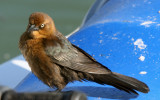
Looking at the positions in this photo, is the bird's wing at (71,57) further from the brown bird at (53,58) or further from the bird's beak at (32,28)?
the bird's beak at (32,28)

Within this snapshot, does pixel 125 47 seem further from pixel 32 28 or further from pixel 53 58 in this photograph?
pixel 32 28

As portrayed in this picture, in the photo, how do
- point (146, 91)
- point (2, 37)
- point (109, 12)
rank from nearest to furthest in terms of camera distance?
point (146, 91), point (109, 12), point (2, 37)

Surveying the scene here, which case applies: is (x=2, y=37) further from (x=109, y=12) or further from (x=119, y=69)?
(x=119, y=69)

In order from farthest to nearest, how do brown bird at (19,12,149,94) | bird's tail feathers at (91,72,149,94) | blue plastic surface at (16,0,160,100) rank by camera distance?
brown bird at (19,12,149,94)
blue plastic surface at (16,0,160,100)
bird's tail feathers at (91,72,149,94)

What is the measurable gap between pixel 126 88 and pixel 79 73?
39cm

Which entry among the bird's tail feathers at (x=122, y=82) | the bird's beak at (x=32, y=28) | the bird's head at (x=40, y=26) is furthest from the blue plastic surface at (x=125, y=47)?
the bird's beak at (x=32, y=28)

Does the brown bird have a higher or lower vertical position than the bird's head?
lower

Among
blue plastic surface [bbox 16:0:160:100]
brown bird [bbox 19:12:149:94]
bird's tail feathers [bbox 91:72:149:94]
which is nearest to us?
bird's tail feathers [bbox 91:72:149:94]

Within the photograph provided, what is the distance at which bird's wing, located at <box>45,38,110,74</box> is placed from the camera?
2.48 m

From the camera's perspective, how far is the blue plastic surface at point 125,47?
7.51ft

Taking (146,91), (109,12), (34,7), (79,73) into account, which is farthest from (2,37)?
(146,91)

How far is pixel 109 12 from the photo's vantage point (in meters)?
3.21

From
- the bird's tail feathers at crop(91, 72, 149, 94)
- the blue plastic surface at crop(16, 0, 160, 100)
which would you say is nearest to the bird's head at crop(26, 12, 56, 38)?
the blue plastic surface at crop(16, 0, 160, 100)

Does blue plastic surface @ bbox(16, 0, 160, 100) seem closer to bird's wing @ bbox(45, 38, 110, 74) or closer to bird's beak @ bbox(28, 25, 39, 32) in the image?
bird's wing @ bbox(45, 38, 110, 74)
